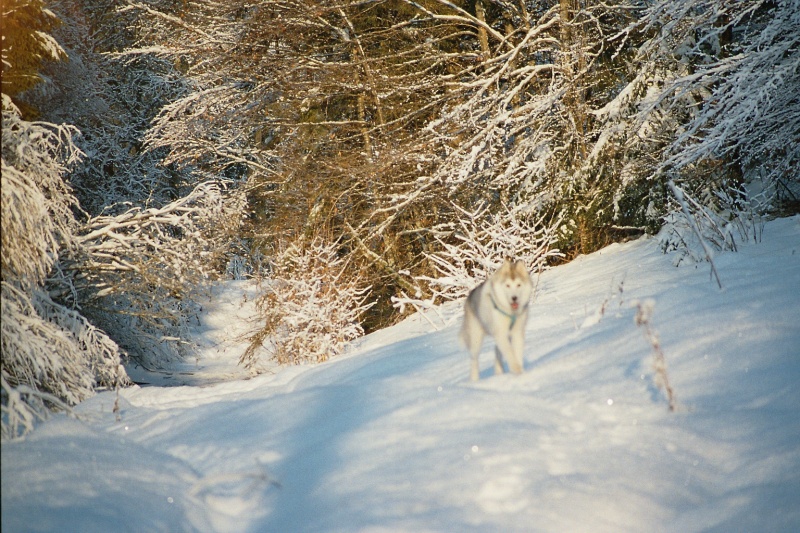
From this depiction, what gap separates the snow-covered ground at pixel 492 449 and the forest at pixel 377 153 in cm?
257

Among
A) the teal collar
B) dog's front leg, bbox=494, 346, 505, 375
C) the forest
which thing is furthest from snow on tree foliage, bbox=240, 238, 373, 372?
the teal collar

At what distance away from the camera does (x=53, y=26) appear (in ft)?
33.8

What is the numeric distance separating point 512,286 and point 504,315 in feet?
0.79

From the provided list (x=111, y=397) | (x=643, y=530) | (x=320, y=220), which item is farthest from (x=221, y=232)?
(x=643, y=530)

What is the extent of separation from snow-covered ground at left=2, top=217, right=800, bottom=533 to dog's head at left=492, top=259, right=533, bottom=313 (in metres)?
0.64

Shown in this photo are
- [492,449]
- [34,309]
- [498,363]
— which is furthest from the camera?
[34,309]

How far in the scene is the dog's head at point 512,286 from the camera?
488 cm

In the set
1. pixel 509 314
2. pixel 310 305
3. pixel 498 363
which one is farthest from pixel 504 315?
pixel 310 305

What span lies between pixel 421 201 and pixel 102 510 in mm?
10692

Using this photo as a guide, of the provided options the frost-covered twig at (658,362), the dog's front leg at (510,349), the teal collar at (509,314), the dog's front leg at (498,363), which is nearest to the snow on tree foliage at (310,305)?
the dog's front leg at (498,363)

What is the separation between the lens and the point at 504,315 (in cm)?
493

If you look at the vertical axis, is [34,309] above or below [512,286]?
above

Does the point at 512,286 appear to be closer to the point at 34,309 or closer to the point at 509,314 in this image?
the point at 509,314

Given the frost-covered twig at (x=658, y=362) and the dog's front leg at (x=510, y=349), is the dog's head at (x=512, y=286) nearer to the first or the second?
the dog's front leg at (x=510, y=349)
